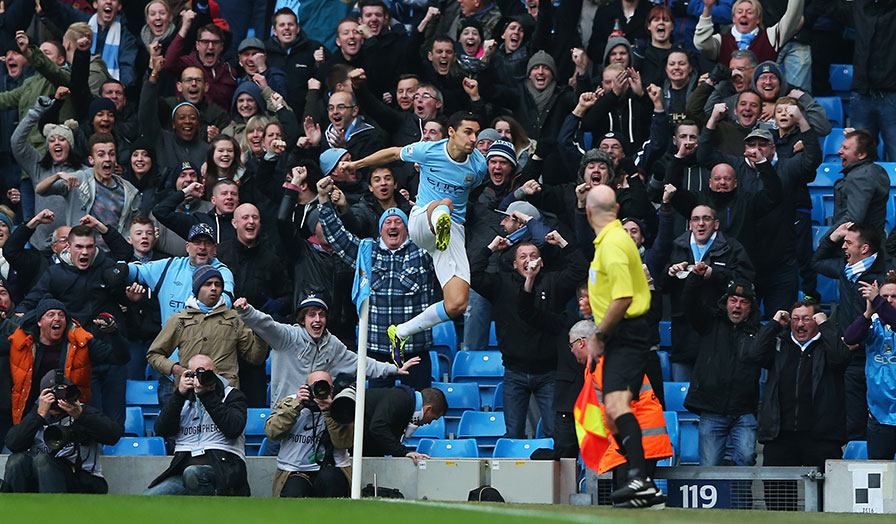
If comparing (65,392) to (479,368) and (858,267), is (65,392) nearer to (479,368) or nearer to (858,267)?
(479,368)

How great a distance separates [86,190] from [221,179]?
5.04 ft

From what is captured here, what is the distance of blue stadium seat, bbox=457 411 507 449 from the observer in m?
13.8

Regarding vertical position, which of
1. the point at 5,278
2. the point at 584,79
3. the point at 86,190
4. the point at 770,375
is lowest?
the point at 770,375

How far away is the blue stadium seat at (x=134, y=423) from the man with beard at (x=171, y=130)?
293cm

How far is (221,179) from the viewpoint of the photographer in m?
15.0

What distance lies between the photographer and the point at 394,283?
45.2 ft

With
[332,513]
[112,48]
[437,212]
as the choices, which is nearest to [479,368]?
[437,212]

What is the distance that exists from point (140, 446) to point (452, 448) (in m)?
3.08

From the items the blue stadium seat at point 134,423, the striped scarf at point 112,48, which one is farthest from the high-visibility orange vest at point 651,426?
the striped scarf at point 112,48

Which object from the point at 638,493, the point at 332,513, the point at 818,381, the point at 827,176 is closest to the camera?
the point at 332,513

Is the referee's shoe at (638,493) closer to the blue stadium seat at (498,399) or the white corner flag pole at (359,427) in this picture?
the white corner flag pole at (359,427)

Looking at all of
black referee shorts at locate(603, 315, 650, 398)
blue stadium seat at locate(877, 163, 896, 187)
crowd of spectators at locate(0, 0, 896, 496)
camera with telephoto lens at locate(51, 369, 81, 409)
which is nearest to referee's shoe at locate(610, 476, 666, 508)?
black referee shorts at locate(603, 315, 650, 398)

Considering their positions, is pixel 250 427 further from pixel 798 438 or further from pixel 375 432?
pixel 798 438

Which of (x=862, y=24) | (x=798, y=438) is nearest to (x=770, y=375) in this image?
(x=798, y=438)
